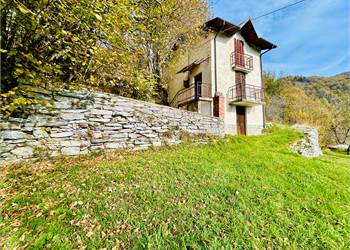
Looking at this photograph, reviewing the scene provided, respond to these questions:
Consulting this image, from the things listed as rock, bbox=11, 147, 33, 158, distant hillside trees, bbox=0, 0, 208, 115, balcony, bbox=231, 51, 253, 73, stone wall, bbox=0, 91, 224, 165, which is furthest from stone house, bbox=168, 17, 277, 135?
rock, bbox=11, 147, 33, 158

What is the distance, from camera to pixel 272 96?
20812 millimetres

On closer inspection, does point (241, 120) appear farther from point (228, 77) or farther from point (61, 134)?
point (61, 134)

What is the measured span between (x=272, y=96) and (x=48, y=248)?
23495 mm

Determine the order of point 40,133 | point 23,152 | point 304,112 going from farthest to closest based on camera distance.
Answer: point 304,112, point 40,133, point 23,152

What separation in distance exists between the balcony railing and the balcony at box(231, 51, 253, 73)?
8.92 ft

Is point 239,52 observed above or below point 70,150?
above

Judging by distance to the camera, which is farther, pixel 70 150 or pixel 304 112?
pixel 304 112

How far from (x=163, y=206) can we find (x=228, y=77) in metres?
10.8

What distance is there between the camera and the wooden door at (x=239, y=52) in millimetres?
12242

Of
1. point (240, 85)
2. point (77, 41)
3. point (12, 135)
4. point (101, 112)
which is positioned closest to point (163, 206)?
point (101, 112)

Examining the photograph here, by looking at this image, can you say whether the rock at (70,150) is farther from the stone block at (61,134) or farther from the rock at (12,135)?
the rock at (12,135)

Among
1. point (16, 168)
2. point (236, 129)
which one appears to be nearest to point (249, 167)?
point (16, 168)

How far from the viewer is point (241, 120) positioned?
40.4 feet

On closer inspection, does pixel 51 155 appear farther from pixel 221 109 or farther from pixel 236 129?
pixel 236 129
